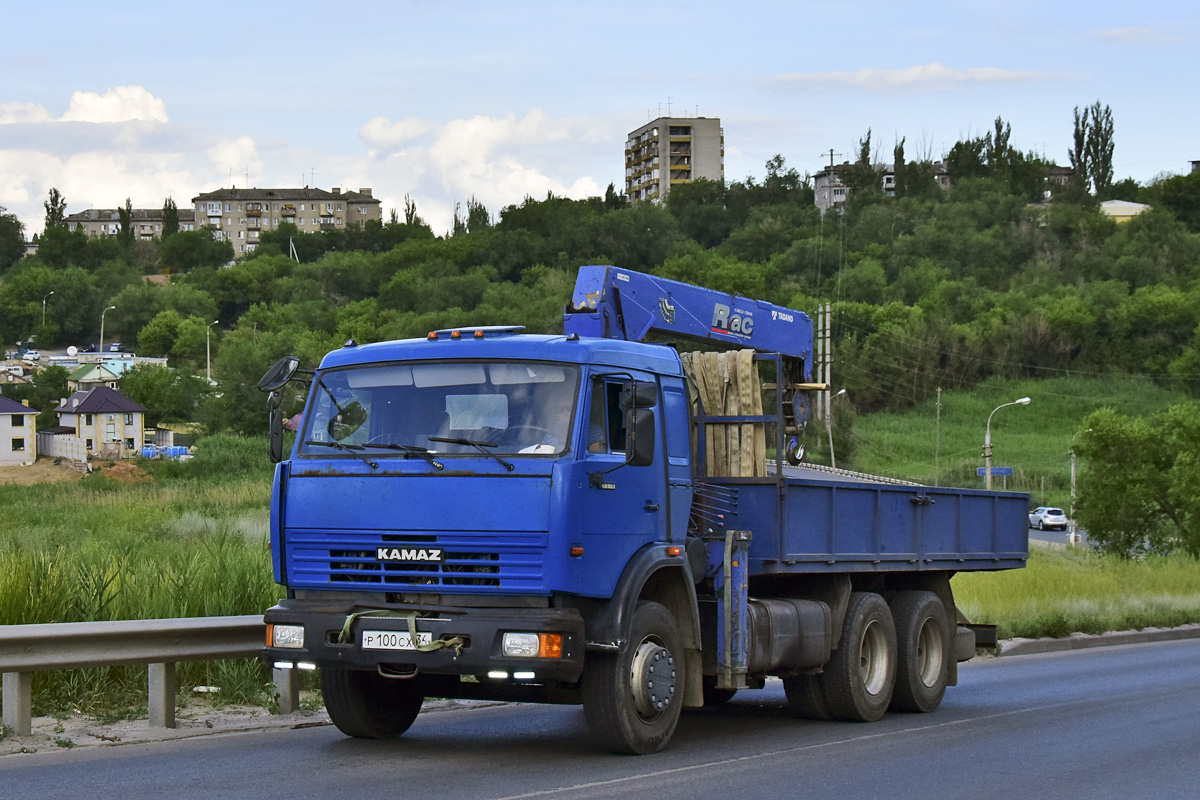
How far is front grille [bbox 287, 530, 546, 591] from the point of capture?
865cm

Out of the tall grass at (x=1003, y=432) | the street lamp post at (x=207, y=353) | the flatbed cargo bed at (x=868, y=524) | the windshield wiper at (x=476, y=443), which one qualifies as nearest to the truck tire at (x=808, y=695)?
the flatbed cargo bed at (x=868, y=524)

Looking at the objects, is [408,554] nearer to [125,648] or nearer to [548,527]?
[548,527]

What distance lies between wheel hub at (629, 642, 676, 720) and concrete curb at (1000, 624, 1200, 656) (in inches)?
434

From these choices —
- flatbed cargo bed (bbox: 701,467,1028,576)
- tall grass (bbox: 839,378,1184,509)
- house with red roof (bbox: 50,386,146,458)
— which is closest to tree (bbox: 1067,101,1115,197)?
tall grass (bbox: 839,378,1184,509)

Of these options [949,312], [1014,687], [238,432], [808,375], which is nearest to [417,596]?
[808,375]

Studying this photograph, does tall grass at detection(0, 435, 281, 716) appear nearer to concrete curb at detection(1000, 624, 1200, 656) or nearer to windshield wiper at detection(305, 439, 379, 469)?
windshield wiper at detection(305, 439, 379, 469)

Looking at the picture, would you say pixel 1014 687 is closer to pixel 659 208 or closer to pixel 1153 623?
pixel 1153 623

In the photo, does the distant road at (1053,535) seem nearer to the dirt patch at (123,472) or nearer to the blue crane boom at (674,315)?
the dirt patch at (123,472)

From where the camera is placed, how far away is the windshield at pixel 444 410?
896 centimetres

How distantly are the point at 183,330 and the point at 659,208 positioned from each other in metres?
55.2

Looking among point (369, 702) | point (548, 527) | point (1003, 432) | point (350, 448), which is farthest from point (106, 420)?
point (548, 527)

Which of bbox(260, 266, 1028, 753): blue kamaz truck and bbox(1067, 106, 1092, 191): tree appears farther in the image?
bbox(1067, 106, 1092, 191): tree

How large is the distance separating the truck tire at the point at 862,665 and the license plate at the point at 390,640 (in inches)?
172

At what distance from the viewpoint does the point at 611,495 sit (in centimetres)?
906
